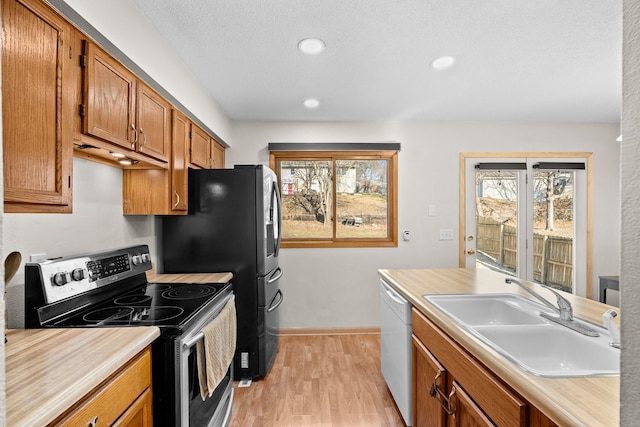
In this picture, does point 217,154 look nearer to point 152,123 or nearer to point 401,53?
point 152,123

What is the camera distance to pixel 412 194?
12.5ft

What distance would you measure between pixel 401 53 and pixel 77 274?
2229 mm

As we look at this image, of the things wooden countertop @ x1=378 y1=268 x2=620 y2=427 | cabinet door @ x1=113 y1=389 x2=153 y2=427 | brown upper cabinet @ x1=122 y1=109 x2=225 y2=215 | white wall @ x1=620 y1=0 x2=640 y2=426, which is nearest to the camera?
white wall @ x1=620 y1=0 x2=640 y2=426

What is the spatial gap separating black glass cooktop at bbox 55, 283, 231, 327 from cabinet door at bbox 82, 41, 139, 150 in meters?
0.80

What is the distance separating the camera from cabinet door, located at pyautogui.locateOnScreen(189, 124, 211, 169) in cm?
269

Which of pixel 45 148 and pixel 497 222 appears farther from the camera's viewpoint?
pixel 497 222

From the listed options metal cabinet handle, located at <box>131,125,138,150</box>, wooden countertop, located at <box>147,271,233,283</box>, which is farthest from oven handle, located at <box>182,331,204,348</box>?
metal cabinet handle, located at <box>131,125,138,150</box>

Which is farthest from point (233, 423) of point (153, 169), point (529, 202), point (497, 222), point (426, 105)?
point (529, 202)

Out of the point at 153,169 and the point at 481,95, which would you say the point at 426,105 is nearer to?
the point at 481,95

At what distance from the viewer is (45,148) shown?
1109 mm

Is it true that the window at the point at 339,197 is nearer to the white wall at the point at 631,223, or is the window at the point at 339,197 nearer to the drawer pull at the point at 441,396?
the drawer pull at the point at 441,396

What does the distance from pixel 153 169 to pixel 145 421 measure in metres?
1.54

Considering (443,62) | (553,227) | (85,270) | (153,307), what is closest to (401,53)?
(443,62)

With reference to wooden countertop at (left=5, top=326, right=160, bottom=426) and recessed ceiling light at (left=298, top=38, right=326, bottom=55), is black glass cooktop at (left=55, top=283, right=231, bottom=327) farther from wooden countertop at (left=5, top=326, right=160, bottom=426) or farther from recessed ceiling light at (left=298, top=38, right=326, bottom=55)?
recessed ceiling light at (left=298, top=38, right=326, bottom=55)
